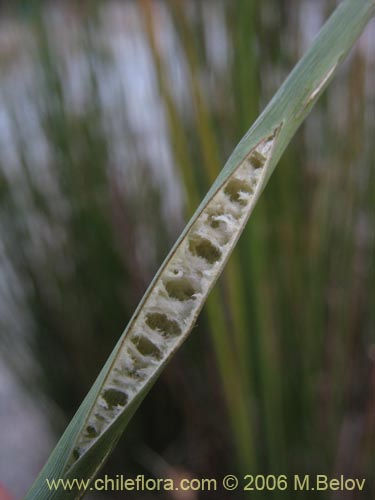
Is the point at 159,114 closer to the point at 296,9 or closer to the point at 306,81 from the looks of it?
the point at 296,9

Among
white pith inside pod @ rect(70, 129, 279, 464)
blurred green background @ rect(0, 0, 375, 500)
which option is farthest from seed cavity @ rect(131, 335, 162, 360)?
blurred green background @ rect(0, 0, 375, 500)

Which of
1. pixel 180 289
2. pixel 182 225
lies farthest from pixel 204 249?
pixel 182 225

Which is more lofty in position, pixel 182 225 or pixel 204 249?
pixel 204 249

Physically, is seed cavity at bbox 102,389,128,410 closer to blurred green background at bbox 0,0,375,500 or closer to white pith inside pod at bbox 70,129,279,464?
white pith inside pod at bbox 70,129,279,464

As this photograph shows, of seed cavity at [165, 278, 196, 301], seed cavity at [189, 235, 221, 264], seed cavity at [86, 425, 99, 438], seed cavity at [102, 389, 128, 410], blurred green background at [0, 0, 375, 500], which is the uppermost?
seed cavity at [189, 235, 221, 264]

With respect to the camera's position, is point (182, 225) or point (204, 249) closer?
point (204, 249)

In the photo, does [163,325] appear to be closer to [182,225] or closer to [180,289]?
[180,289]

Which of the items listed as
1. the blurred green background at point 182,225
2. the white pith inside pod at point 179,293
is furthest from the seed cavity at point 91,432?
the blurred green background at point 182,225

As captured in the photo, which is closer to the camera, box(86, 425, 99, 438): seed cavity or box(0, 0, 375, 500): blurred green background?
box(86, 425, 99, 438): seed cavity
